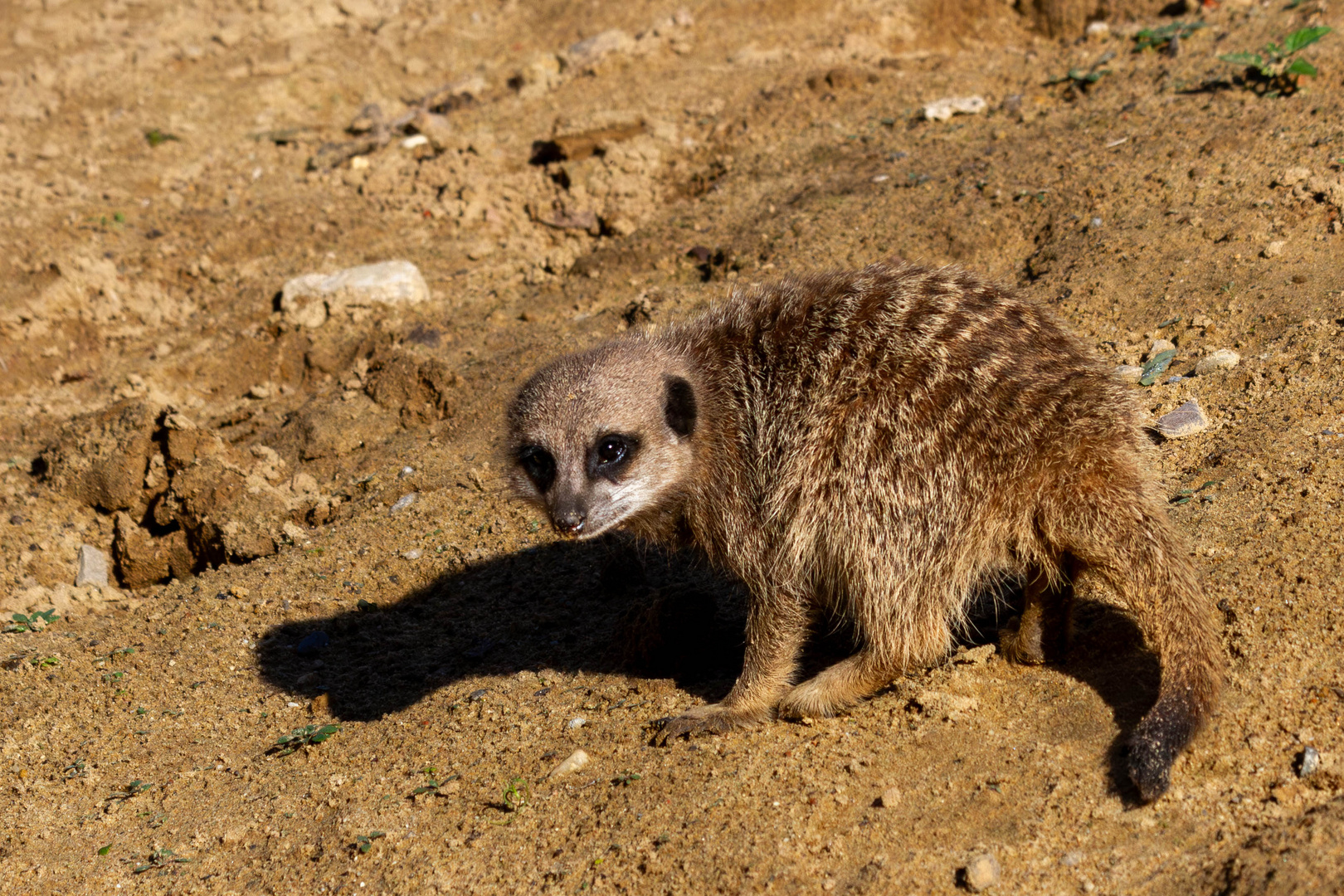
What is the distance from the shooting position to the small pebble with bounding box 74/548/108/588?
4492 millimetres

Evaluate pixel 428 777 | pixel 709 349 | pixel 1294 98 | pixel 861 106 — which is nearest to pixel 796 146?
pixel 861 106

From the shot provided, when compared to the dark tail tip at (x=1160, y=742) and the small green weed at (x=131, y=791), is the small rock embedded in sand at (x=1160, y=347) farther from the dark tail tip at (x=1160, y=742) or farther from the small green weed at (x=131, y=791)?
the small green weed at (x=131, y=791)

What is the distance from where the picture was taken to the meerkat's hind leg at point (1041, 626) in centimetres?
298

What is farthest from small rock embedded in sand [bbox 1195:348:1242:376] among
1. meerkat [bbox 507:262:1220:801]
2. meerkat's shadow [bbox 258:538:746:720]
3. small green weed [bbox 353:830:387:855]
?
small green weed [bbox 353:830:387:855]

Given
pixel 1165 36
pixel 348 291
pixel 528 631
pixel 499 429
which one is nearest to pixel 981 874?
pixel 528 631

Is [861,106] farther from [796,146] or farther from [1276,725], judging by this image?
[1276,725]

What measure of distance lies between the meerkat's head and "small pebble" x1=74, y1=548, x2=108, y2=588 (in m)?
2.29

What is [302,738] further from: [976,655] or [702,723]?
[976,655]

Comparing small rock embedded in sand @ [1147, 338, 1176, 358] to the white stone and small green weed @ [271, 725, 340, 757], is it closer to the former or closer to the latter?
small green weed @ [271, 725, 340, 757]

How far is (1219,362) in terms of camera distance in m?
3.86

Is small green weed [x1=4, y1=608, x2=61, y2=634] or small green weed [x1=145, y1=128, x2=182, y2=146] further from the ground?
small green weed [x1=145, y1=128, x2=182, y2=146]

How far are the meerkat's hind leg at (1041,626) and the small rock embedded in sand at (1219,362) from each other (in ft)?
4.56

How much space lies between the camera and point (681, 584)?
4.03 meters

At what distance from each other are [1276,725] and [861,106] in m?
5.06
